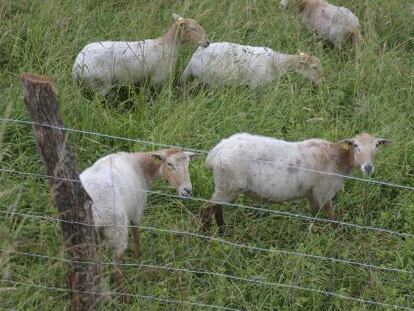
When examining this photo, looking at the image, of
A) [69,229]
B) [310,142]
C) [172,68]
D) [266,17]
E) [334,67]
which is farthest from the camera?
[266,17]

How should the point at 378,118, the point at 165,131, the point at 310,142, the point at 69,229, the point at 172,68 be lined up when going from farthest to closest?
the point at 172,68
the point at 378,118
the point at 165,131
the point at 310,142
the point at 69,229

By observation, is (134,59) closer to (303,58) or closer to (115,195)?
(303,58)

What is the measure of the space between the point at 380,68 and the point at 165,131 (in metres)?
2.51

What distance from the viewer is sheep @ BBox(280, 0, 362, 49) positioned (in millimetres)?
8508

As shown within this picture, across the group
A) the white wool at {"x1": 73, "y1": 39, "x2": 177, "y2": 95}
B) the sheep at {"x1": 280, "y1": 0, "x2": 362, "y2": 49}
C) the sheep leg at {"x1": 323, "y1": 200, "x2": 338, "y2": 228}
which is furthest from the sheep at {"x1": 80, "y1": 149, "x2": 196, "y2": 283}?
the sheep at {"x1": 280, "y1": 0, "x2": 362, "y2": 49}

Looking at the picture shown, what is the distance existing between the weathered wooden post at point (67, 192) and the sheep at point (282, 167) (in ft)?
5.43

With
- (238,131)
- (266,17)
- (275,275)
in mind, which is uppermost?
(266,17)

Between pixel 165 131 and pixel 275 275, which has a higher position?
pixel 165 131

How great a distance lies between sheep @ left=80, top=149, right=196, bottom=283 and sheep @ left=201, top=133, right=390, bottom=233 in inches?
12.0

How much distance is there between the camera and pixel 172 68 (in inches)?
288

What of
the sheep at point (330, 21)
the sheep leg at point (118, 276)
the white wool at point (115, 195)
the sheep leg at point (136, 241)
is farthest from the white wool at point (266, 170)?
the sheep at point (330, 21)

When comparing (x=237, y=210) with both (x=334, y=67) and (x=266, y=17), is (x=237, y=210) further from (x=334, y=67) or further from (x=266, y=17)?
(x=266, y=17)

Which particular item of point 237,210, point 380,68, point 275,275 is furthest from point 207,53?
point 275,275

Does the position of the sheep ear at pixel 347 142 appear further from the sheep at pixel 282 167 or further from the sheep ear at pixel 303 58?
the sheep ear at pixel 303 58
